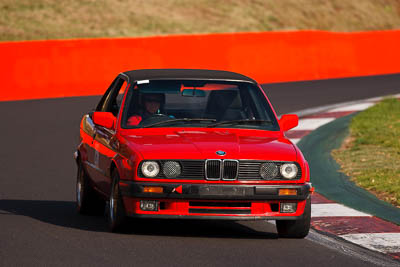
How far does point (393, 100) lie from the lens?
23000mm

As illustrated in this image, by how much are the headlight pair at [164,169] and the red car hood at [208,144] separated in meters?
0.06

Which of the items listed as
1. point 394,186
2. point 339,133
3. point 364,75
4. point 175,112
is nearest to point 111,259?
point 175,112

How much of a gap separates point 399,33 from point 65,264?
2636 centimetres

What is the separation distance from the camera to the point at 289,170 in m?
8.75

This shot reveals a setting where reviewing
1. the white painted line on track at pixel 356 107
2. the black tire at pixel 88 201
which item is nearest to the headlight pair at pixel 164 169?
the black tire at pixel 88 201

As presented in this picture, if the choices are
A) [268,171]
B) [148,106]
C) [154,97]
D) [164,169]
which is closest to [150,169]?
[164,169]

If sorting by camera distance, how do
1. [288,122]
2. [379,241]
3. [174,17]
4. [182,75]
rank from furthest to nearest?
[174,17] → [182,75] → [288,122] → [379,241]

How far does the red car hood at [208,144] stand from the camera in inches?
339

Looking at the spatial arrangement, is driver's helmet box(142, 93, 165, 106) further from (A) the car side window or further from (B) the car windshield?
(A) the car side window

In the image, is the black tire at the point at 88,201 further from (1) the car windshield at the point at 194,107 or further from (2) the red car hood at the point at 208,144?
(2) the red car hood at the point at 208,144

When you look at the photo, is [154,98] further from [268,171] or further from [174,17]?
[174,17]

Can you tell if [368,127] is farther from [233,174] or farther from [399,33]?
[399,33]

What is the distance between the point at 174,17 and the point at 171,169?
32873 mm

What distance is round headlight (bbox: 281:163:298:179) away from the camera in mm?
8711
